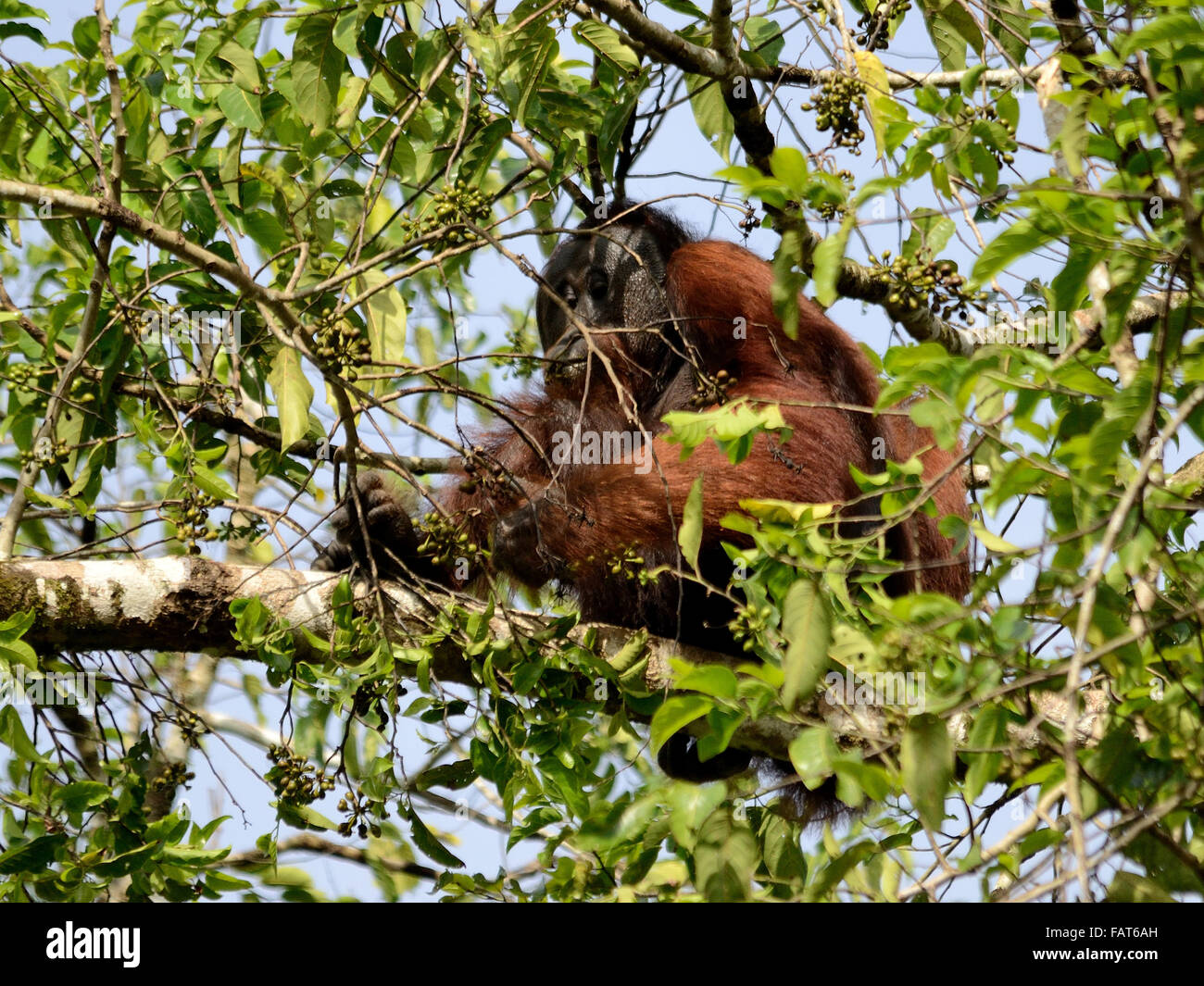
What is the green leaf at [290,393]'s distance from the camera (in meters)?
3.04

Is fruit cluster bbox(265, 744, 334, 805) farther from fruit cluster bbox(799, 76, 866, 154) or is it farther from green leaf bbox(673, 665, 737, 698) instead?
fruit cluster bbox(799, 76, 866, 154)

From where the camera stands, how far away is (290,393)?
3076mm

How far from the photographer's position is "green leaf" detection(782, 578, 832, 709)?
221 centimetres

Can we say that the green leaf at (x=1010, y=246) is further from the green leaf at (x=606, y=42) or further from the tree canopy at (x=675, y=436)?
the green leaf at (x=606, y=42)

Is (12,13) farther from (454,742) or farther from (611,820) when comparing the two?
(611,820)

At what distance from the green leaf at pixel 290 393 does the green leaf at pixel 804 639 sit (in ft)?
4.45

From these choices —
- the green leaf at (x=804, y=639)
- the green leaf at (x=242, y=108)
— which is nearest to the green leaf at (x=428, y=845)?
the green leaf at (x=804, y=639)

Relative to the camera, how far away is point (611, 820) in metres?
2.80

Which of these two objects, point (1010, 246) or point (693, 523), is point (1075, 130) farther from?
point (693, 523)

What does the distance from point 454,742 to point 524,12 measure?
2.06 metres

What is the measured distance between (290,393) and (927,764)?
1.82 metres

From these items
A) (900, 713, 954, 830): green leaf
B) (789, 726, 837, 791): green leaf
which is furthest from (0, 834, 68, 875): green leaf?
(900, 713, 954, 830): green leaf

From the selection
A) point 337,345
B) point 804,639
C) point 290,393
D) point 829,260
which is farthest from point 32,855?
point 829,260

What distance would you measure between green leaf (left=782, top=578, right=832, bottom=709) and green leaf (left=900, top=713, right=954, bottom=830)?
211 mm
